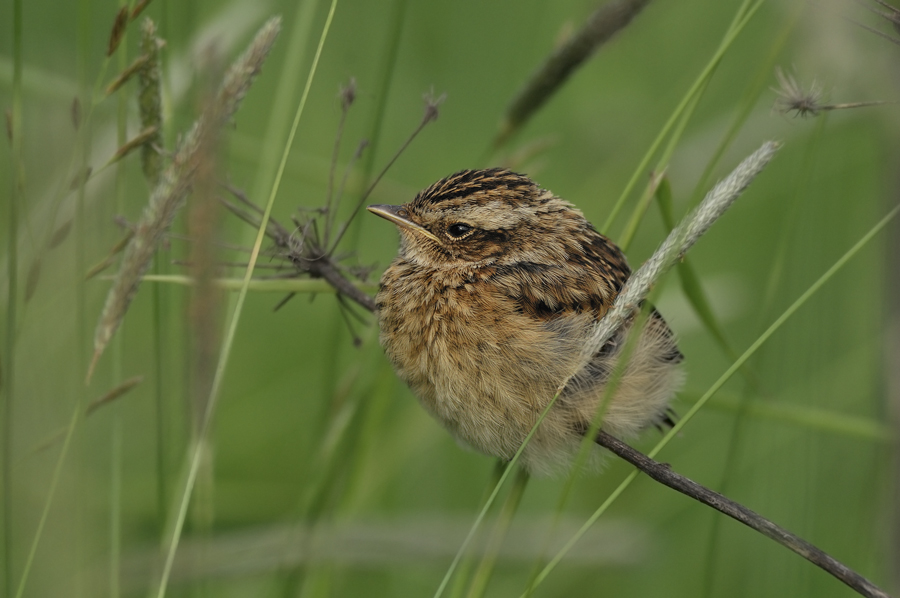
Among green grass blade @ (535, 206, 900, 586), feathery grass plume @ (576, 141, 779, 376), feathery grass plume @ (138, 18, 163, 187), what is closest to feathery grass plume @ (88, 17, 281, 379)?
feathery grass plume @ (138, 18, 163, 187)

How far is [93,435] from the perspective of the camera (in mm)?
2775

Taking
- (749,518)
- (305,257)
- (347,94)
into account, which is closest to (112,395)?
(305,257)

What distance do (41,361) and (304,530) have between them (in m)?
1.01

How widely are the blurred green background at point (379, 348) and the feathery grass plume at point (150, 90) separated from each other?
15cm

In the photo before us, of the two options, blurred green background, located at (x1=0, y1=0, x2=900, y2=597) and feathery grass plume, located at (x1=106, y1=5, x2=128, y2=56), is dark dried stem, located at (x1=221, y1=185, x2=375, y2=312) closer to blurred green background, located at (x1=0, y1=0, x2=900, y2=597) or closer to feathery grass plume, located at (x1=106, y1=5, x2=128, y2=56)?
blurred green background, located at (x1=0, y1=0, x2=900, y2=597)

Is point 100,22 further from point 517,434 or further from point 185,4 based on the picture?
point 517,434

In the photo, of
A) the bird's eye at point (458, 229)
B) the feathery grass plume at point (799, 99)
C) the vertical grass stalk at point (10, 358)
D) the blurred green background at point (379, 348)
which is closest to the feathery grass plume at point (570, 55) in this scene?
the blurred green background at point (379, 348)

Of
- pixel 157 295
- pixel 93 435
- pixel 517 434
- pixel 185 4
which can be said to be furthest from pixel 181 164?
pixel 517 434

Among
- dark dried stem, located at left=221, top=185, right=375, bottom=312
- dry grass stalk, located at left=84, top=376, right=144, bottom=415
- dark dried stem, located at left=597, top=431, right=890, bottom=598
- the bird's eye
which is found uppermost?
the bird's eye

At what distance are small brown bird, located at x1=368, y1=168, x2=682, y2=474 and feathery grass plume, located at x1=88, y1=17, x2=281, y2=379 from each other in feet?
Answer: 4.11

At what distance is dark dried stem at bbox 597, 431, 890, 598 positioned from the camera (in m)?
1.96

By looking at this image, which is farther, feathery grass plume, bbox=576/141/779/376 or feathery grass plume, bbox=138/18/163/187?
feathery grass plume, bbox=138/18/163/187

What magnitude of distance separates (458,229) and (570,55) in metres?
0.86

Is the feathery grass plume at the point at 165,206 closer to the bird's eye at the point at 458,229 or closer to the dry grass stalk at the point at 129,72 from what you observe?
the dry grass stalk at the point at 129,72
